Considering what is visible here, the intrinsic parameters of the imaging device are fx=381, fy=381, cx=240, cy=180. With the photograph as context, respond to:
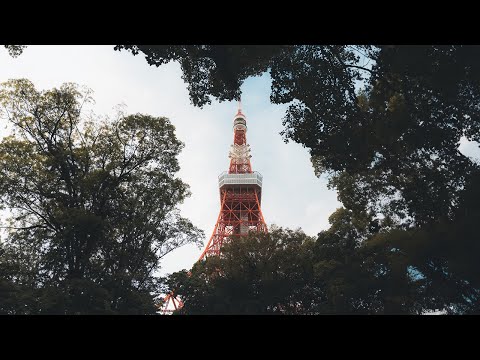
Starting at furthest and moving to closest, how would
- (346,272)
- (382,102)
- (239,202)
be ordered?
(239,202), (346,272), (382,102)

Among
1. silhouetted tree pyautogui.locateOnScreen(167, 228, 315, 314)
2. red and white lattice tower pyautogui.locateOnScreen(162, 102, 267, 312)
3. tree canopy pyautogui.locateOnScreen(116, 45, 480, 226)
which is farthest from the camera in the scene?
red and white lattice tower pyautogui.locateOnScreen(162, 102, 267, 312)

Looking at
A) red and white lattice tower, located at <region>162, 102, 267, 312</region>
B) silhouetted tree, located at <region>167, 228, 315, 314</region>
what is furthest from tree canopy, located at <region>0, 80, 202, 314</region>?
red and white lattice tower, located at <region>162, 102, 267, 312</region>

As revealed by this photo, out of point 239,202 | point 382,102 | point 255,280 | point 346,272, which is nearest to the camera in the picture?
point 382,102

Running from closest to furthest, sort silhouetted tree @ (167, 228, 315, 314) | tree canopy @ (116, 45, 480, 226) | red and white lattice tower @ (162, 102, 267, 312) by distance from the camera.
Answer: tree canopy @ (116, 45, 480, 226), silhouetted tree @ (167, 228, 315, 314), red and white lattice tower @ (162, 102, 267, 312)

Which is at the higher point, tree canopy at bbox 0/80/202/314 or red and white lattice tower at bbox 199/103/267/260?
red and white lattice tower at bbox 199/103/267/260

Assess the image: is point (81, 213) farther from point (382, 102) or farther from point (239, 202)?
point (239, 202)

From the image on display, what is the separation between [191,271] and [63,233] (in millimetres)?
7977

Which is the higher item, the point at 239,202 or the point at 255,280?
the point at 239,202

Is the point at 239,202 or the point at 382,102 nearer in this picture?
the point at 382,102

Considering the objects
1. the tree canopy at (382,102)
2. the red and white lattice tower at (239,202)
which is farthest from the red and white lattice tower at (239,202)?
the tree canopy at (382,102)

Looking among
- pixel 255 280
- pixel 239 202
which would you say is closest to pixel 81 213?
pixel 255 280

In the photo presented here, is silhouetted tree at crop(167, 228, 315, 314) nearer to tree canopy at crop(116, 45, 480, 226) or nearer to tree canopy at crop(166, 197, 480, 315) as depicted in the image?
tree canopy at crop(166, 197, 480, 315)

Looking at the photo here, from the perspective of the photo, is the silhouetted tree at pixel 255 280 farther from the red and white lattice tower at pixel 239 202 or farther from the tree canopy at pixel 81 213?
the red and white lattice tower at pixel 239 202
